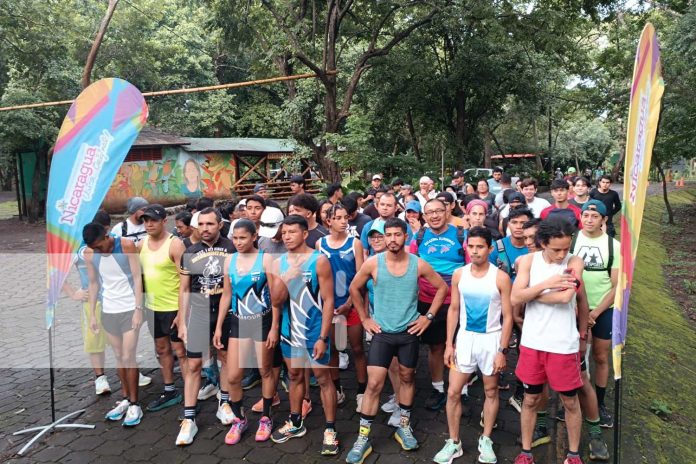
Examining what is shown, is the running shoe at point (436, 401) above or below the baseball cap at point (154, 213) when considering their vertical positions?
below

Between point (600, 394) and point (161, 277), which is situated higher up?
point (161, 277)

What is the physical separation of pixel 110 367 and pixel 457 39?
1697 centimetres

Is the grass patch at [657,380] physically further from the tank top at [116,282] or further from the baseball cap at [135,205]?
the baseball cap at [135,205]

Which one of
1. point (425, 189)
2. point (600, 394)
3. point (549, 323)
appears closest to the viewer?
point (549, 323)

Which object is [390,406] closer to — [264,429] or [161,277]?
[264,429]

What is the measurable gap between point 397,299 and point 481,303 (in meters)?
0.64

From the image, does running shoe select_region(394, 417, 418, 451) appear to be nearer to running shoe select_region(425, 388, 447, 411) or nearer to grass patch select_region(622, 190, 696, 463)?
running shoe select_region(425, 388, 447, 411)

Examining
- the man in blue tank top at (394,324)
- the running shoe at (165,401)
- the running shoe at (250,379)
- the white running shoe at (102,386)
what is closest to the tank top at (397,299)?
the man in blue tank top at (394,324)

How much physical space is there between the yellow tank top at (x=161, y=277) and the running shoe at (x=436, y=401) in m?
2.48

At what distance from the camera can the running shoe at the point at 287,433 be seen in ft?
13.9

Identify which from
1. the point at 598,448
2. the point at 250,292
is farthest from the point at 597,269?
the point at 250,292

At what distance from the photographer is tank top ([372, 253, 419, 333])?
13.1ft

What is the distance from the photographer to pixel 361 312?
420 cm

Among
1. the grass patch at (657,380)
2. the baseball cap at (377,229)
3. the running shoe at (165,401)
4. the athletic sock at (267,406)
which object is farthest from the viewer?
the baseball cap at (377,229)
